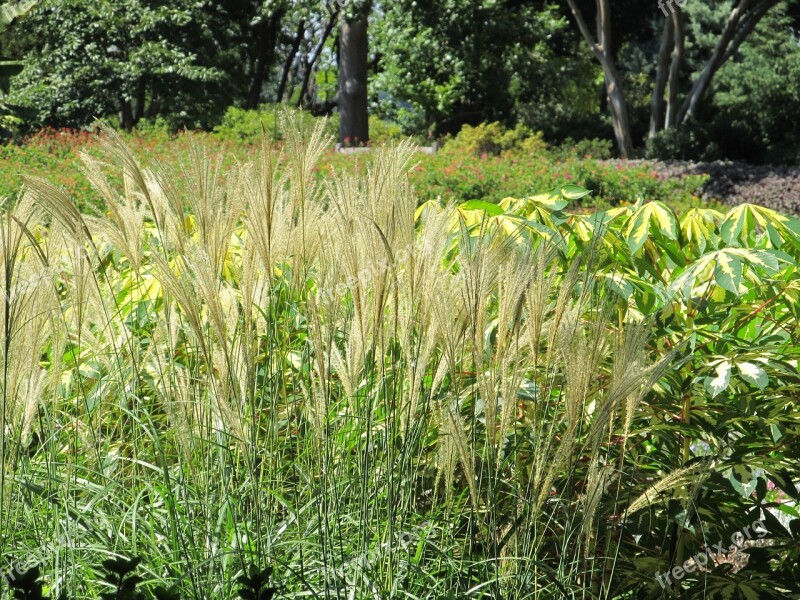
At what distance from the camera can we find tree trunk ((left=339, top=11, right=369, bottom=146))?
746 inches

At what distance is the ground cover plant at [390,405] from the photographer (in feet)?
6.12

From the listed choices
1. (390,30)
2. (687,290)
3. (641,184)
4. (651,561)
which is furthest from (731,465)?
(390,30)

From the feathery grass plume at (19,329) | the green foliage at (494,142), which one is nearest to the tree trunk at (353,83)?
the green foliage at (494,142)

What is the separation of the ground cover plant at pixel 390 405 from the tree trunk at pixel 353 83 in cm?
1650

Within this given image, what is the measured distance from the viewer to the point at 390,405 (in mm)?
2152

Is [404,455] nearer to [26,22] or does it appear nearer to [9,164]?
[9,164]

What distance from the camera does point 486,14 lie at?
21.6 meters

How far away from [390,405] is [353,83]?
17.8 meters

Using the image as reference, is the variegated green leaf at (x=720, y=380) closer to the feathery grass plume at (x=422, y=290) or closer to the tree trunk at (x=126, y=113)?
the feathery grass plume at (x=422, y=290)

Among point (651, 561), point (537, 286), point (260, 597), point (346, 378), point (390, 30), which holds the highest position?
point (390, 30)

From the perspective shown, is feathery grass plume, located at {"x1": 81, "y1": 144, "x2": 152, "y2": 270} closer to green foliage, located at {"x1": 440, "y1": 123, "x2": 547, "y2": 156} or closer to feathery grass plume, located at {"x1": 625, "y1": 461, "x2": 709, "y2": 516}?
feathery grass plume, located at {"x1": 625, "y1": 461, "x2": 709, "y2": 516}

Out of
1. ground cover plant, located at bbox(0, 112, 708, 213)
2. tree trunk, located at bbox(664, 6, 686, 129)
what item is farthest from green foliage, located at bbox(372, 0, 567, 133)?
ground cover plant, located at bbox(0, 112, 708, 213)

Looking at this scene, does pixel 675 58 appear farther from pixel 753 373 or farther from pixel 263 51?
pixel 753 373

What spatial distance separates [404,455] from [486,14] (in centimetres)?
2092
